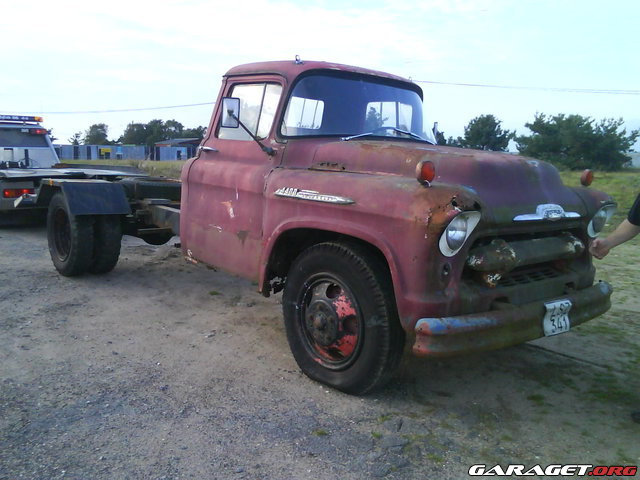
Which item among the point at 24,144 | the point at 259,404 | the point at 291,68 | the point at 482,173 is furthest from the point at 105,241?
the point at 24,144

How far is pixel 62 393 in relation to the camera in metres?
3.62

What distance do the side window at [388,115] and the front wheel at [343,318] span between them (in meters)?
1.41

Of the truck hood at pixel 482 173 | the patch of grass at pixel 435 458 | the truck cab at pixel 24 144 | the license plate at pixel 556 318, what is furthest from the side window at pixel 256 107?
the truck cab at pixel 24 144

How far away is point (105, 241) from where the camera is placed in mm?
6355

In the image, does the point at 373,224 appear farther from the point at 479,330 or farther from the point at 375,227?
the point at 479,330

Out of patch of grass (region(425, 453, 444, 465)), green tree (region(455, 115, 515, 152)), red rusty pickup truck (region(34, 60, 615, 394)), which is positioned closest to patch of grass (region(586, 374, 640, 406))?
red rusty pickup truck (region(34, 60, 615, 394))

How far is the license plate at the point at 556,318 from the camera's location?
11.5 ft

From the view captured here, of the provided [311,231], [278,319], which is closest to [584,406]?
[311,231]

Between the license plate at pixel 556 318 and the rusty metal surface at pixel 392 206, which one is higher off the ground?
the rusty metal surface at pixel 392 206

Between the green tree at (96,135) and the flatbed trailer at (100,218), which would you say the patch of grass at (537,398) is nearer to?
the flatbed trailer at (100,218)

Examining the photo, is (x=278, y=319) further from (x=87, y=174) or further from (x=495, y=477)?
(x=87, y=174)

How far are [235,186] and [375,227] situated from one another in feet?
5.40

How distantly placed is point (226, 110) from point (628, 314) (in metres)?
4.20

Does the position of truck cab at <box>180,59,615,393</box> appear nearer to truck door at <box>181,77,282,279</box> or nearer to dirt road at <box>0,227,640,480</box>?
truck door at <box>181,77,282,279</box>
